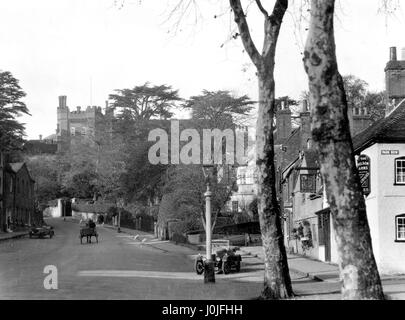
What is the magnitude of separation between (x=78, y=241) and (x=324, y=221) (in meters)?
22.5

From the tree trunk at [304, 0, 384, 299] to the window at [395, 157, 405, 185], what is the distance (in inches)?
666

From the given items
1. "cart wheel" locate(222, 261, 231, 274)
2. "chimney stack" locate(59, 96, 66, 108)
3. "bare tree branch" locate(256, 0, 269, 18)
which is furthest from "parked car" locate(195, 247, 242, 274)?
"chimney stack" locate(59, 96, 66, 108)

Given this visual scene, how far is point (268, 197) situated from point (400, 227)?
39.4ft

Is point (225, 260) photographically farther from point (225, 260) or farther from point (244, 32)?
point (244, 32)

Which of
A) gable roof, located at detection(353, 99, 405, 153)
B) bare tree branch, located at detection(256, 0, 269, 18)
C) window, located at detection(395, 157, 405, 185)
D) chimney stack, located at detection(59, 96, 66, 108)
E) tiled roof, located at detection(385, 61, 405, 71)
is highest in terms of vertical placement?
chimney stack, located at detection(59, 96, 66, 108)

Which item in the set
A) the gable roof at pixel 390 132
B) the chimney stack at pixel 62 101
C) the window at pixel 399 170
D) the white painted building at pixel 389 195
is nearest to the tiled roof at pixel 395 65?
the gable roof at pixel 390 132

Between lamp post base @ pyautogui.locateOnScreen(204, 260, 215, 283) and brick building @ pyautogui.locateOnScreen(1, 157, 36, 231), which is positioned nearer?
lamp post base @ pyautogui.locateOnScreen(204, 260, 215, 283)

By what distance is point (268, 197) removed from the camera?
17734mm

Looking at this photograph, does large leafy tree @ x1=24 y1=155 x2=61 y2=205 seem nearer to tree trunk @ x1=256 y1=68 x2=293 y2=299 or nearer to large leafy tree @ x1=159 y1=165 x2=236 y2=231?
large leafy tree @ x1=159 y1=165 x2=236 y2=231

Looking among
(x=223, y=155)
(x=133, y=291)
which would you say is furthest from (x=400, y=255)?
(x=223, y=155)

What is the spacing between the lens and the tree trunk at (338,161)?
11617 millimetres

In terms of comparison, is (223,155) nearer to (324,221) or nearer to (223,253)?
(324,221)

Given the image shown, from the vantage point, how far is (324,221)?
122 feet

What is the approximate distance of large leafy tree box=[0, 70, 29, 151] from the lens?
5725 centimetres
